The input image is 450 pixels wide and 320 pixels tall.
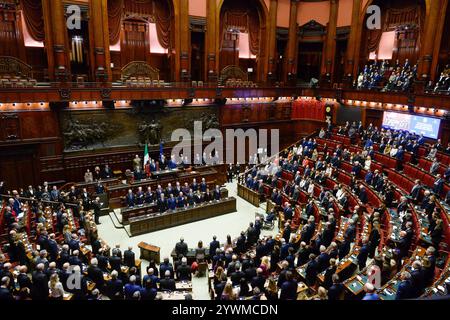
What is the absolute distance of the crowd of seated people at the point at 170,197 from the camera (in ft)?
44.8

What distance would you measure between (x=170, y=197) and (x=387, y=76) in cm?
1422

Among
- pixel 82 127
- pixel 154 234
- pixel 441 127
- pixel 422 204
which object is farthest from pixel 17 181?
pixel 441 127

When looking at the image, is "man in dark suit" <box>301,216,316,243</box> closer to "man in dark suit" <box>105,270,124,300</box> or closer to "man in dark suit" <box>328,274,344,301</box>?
"man in dark suit" <box>328,274,344,301</box>

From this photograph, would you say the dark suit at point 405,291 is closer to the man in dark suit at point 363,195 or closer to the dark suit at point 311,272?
the dark suit at point 311,272

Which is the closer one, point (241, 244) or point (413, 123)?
point (241, 244)

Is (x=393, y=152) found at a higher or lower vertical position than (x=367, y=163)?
higher

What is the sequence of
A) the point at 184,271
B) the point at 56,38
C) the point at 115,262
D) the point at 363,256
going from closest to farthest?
the point at 363,256 → the point at 115,262 → the point at 184,271 → the point at 56,38

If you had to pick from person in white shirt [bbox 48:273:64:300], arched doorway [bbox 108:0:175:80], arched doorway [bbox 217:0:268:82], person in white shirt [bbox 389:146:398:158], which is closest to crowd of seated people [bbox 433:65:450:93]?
person in white shirt [bbox 389:146:398:158]

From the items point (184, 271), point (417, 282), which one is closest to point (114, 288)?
point (184, 271)

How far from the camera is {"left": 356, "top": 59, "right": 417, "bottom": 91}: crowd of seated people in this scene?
16750 millimetres

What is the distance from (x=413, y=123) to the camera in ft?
53.6

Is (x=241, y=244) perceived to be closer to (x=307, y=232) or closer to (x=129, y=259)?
(x=307, y=232)

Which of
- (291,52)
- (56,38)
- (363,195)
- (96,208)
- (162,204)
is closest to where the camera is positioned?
(363,195)

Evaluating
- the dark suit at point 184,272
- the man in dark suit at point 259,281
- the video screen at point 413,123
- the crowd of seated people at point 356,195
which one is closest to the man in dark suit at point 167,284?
the dark suit at point 184,272
